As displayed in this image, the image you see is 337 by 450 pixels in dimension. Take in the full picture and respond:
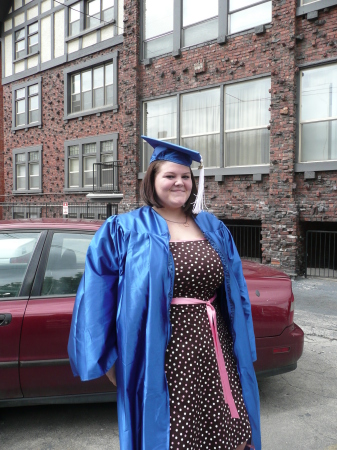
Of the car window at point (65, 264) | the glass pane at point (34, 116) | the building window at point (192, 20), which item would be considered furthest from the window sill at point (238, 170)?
the glass pane at point (34, 116)

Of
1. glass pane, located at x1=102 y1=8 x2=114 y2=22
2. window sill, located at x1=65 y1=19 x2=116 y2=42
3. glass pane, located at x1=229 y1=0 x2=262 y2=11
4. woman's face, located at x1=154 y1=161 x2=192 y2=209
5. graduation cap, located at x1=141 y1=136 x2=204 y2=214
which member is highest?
glass pane, located at x1=102 y1=8 x2=114 y2=22

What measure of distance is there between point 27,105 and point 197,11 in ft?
34.8

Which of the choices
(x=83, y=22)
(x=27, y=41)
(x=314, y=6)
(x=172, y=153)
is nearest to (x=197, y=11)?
(x=314, y=6)

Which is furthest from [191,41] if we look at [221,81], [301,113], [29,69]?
[29,69]

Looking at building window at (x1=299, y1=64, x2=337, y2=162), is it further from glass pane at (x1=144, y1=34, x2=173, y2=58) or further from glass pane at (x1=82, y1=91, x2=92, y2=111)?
glass pane at (x1=82, y1=91, x2=92, y2=111)

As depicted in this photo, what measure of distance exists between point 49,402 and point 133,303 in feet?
5.86

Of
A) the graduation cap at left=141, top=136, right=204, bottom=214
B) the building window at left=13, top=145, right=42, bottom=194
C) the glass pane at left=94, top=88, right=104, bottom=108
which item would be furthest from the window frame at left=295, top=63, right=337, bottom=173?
the building window at left=13, top=145, right=42, bottom=194

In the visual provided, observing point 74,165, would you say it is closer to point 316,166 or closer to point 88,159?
point 88,159

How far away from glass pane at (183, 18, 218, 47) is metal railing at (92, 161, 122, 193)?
16.1ft

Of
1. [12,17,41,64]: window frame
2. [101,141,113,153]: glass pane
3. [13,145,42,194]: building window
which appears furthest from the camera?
[13,145,42,194]: building window

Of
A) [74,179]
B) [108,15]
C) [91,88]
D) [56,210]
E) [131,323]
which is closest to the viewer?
[131,323]

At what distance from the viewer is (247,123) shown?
12.0m

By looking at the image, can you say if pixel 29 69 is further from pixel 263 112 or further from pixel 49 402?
pixel 49 402

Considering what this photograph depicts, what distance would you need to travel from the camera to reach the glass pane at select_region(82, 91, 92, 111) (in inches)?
680
